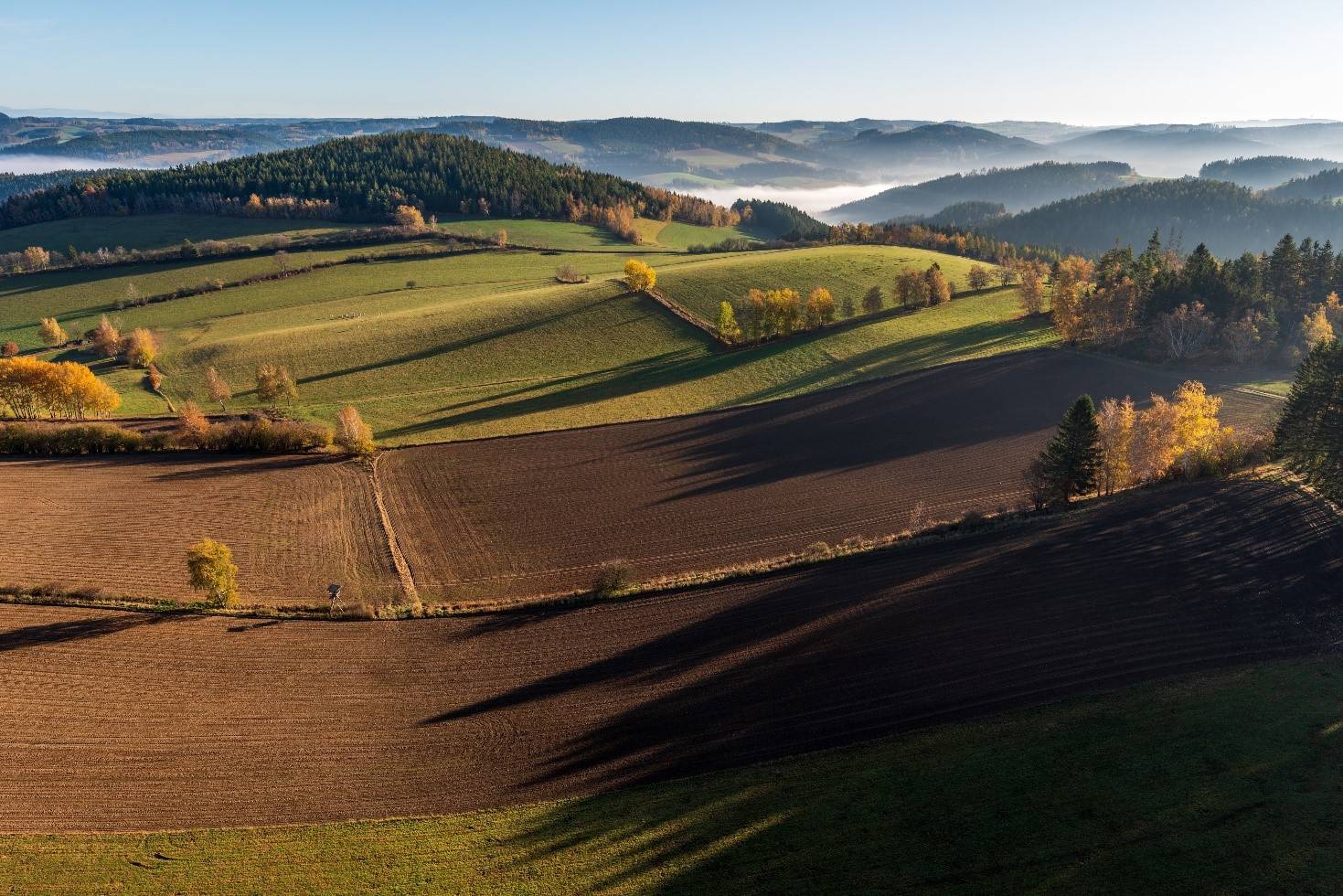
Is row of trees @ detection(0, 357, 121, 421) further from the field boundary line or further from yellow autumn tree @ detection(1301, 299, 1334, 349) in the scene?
yellow autumn tree @ detection(1301, 299, 1334, 349)

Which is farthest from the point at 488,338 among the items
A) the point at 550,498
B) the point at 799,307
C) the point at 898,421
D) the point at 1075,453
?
the point at 1075,453

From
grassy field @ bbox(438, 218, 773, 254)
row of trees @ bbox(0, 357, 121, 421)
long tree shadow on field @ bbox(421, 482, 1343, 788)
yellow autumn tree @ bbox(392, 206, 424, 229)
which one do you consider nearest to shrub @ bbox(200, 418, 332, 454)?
row of trees @ bbox(0, 357, 121, 421)

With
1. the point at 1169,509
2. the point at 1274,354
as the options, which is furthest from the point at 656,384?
the point at 1274,354

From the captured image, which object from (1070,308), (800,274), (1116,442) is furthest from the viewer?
(800,274)

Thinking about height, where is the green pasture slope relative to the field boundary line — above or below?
above

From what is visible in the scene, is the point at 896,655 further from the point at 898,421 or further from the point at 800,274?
the point at 800,274

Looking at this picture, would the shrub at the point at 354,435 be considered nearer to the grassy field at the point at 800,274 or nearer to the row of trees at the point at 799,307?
the row of trees at the point at 799,307

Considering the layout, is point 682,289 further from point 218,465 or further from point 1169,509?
point 1169,509
